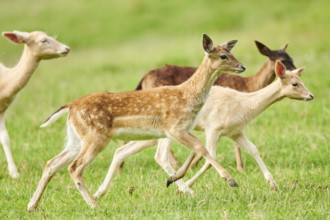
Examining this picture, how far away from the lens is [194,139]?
7879 mm

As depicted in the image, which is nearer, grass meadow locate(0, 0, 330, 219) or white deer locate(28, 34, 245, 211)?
grass meadow locate(0, 0, 330, 219)

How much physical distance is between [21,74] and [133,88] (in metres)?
5.45

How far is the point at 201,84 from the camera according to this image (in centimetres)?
817

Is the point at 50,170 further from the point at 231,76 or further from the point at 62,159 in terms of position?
the point at 231,76

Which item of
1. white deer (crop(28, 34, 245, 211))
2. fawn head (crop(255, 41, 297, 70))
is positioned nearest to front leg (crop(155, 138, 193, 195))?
white deer (crop(28, 34, 245, 211))

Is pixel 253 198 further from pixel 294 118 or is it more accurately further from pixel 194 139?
pixel 294 118

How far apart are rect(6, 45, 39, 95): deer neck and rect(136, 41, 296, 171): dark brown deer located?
1370 millimetres

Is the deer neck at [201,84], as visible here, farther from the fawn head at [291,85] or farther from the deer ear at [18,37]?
the deer ear at [18,37]

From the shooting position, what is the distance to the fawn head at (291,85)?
908 cm

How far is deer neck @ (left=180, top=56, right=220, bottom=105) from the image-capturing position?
26.6ft

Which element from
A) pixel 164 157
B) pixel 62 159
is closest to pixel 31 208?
pixel 62 159

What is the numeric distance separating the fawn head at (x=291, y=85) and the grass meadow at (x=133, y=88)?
0.79 m

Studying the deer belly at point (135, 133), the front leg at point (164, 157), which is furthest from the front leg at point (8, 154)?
the deer belly at point (135, 133)

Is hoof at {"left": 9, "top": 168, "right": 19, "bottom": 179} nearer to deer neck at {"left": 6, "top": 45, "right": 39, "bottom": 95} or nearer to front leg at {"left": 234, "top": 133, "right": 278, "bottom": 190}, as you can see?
deer neck at {"left": 6, "top": 45, "right": 39, "bottom": 95}
